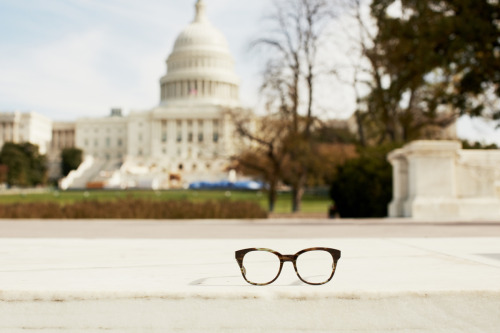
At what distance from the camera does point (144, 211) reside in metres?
13.4

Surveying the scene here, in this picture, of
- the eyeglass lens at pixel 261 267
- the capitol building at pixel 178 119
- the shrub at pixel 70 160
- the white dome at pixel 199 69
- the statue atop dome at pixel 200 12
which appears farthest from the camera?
the statue atop dome at pixel 200 12

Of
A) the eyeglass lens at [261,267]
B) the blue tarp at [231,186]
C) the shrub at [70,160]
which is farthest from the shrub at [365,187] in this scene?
the shrub at [70,160]

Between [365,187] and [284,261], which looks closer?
[284,261]

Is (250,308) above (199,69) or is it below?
below

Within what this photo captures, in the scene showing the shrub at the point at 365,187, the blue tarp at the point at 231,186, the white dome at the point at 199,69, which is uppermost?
the white dome at the point at 199,69

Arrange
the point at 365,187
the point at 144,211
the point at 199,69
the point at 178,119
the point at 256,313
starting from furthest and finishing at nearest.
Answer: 1. the point at 178,119
2. the point at 199,69
3. the point at 365,187
4. the point at 144,211
5. the point at 256,313

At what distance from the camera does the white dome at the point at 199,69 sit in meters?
104

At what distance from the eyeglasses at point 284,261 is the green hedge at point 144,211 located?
910cm

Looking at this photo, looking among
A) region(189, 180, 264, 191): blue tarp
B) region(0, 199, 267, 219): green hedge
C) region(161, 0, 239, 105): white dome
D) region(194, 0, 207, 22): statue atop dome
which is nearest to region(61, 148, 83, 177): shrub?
region(161, 0, 239, 105): white dome

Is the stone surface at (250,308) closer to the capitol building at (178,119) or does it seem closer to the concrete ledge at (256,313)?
the concrete ledge at (256,313)

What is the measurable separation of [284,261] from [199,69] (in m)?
104

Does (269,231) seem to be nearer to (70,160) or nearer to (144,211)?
(144,211)

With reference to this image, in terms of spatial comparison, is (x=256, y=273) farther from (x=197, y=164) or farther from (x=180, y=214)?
(x=197, y=164)

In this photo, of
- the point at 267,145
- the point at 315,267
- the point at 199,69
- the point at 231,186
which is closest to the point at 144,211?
the point at 267,145
